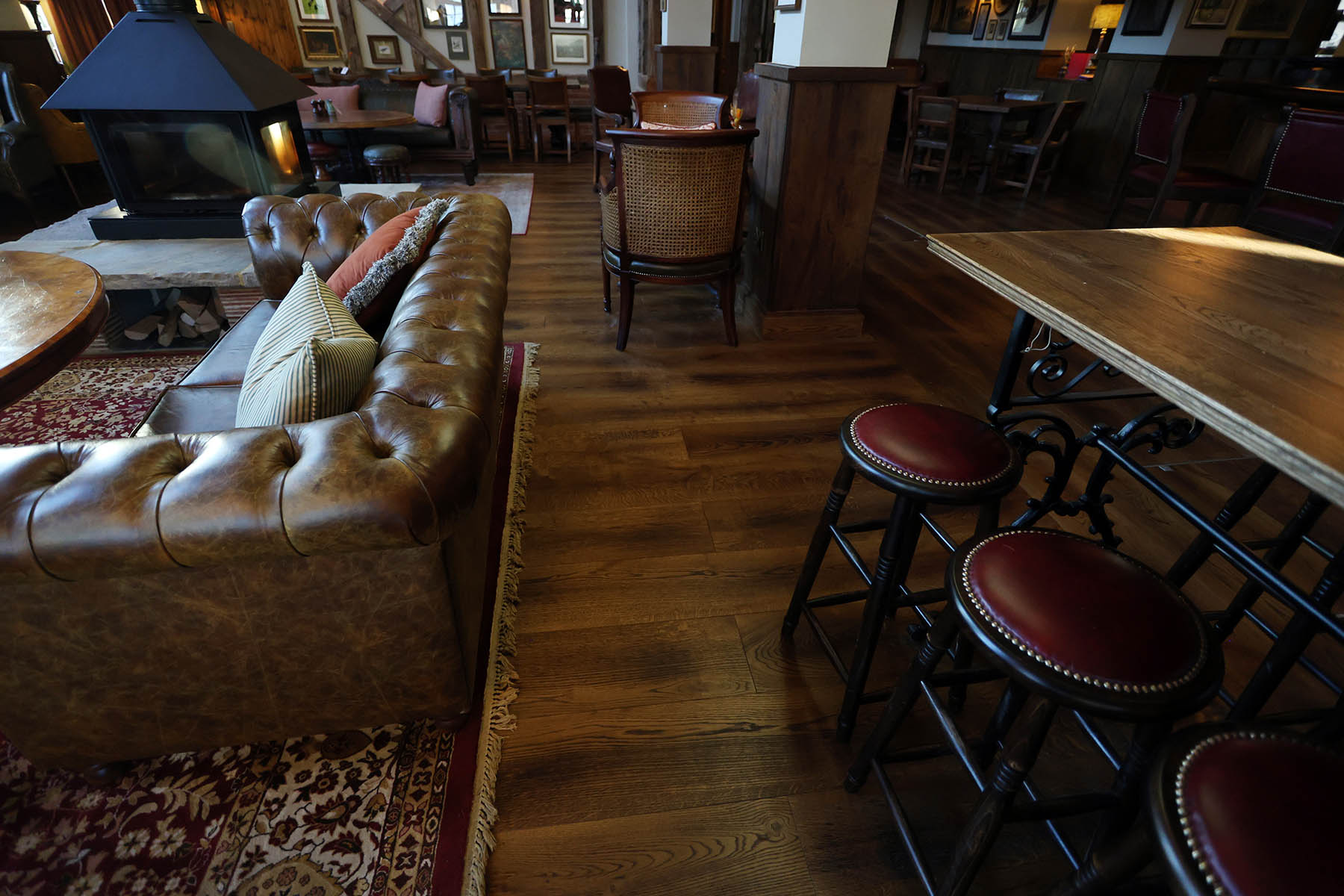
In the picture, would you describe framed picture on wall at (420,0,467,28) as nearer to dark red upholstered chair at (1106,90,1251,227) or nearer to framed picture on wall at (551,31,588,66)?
framed picture on wall at (551,31,588,66)

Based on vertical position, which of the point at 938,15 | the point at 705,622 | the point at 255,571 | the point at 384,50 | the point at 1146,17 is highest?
the point at 938,15

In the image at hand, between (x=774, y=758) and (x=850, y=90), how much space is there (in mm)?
2636

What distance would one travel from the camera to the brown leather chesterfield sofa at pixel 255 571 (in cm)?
94

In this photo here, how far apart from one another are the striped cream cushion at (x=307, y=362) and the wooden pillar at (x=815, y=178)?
2.13 m

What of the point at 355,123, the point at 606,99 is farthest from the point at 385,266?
the point at 606,99

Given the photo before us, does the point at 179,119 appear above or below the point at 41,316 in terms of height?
above

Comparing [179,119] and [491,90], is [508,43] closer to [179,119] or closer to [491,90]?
[491,90]

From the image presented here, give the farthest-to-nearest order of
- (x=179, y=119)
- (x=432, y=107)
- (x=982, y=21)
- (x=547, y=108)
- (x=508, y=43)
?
1. (x=508, y=43)
2. (x=982, y=21)
3. (x=547, y=108)
4. (x=432, y=107)
5. (x=179, y=119)

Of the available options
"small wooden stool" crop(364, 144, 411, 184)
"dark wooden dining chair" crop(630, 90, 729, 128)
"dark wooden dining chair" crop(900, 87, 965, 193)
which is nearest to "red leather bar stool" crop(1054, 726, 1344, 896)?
"dark wooden dining chair" crop(630, 90, 729, 128)

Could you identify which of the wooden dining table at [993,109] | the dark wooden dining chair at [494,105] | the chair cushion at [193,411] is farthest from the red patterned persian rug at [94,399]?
the wooden dining table at [993,109]

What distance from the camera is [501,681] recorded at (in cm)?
152

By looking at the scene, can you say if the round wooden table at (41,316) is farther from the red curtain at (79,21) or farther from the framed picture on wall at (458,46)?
the framed picture on wall at (458,46)

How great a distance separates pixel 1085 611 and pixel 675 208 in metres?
2.29

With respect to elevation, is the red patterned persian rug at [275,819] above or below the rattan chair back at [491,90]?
below
